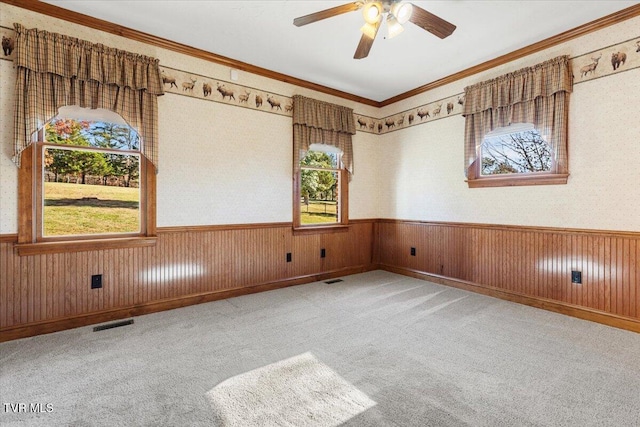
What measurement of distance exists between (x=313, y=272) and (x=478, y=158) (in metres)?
2.73

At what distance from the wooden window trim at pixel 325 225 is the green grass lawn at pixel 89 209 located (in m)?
1.93

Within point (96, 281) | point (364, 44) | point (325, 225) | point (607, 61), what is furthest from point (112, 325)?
point (607, 61)

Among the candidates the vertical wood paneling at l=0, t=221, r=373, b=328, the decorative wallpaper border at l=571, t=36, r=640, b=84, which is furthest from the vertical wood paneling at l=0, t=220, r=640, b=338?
the decorative wallpaper border at l=571, t=36, r=640, b=84

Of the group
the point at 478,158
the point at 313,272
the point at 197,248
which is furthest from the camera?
the point at 313,272

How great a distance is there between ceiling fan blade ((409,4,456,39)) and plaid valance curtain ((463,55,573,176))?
5.35ft

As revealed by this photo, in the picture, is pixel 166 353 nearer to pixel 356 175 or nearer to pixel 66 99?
pixel 66 99

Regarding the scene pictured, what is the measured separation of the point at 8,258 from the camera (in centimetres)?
262

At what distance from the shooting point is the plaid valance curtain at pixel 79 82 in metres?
2.61

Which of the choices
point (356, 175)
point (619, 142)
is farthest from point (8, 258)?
point (619, 142)

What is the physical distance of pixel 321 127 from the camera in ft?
14.8

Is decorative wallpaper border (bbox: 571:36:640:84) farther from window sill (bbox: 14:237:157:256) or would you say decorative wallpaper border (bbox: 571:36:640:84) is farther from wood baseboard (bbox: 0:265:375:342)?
window sill (bbox: 14:237:157:256)

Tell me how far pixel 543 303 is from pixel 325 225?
2.83 m

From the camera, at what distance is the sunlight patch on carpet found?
1.66 m

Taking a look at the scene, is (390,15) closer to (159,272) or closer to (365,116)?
(365,116)
